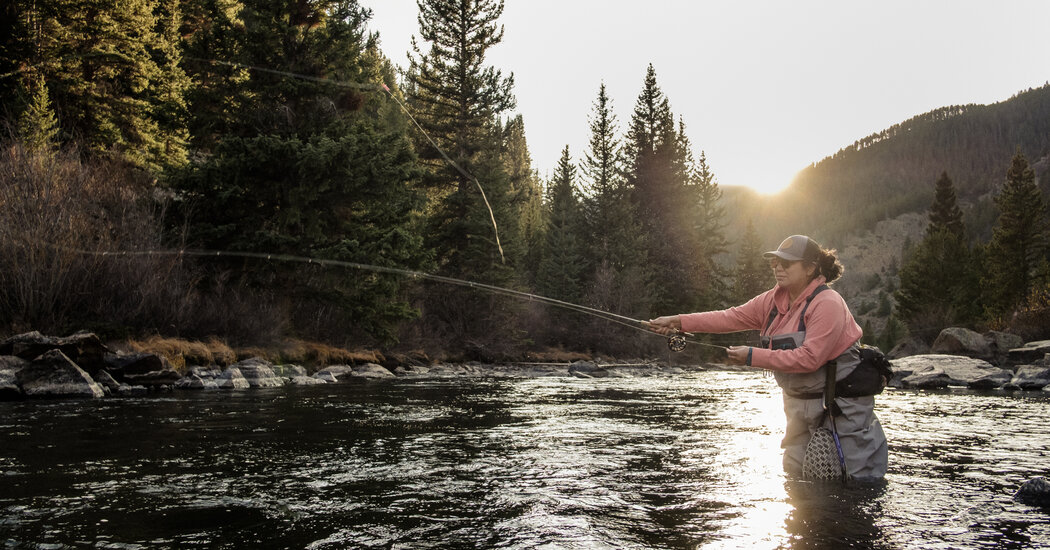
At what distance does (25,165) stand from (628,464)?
577 inches

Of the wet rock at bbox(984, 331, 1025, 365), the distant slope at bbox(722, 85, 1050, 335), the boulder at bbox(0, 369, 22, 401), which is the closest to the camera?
the boulder at bbox(0, 369, 22, 401)

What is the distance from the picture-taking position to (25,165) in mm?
14609

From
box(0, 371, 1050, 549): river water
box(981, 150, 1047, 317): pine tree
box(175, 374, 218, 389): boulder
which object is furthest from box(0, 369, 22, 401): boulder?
box(981, 150, 1047, 317): pine tree

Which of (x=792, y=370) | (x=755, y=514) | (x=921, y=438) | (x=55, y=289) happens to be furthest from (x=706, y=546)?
(x=55, y=289)

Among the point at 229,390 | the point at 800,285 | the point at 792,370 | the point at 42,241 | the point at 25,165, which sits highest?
the point at 25,165


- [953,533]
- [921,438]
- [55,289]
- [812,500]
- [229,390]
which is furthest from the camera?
[55,289]

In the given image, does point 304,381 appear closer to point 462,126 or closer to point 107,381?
point 107,381

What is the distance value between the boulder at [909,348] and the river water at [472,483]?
→ 31583 millimetres

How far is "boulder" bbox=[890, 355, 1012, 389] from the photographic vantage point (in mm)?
19000

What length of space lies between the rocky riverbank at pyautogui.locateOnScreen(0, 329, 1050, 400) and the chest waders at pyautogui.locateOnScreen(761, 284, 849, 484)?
10.6 metres

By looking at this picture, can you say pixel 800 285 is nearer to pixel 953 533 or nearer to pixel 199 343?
pixel 953 533

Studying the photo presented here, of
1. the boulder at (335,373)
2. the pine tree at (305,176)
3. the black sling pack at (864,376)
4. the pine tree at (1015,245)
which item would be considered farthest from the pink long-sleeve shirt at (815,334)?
the pine tree at (1015,245)

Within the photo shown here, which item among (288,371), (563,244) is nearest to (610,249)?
(563,244)

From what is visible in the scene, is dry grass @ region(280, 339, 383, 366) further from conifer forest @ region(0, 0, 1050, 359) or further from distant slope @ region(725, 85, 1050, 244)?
distant slope @ region(725, 85, 1050, 244)
